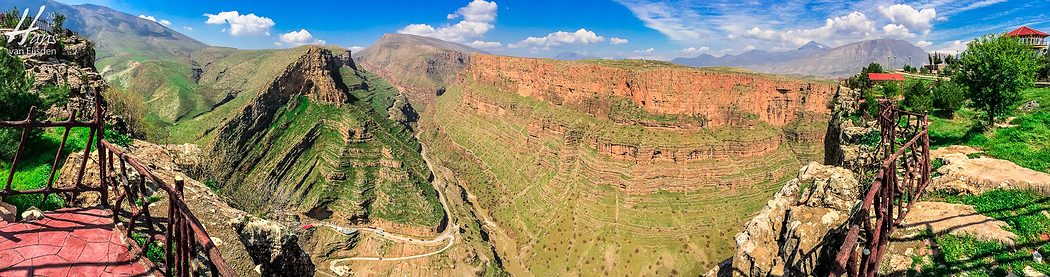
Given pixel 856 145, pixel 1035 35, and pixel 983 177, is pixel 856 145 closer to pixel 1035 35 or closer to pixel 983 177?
pixel 983 177

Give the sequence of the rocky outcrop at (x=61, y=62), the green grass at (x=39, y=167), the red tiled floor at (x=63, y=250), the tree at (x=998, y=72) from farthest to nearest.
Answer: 1. the rocky outcrop at (x=61, y=62)
2. the tree at (x=998, y=72)
3. the green grass at (x=39, y=167)
4. the red tiled floor at (x=63, y=250)

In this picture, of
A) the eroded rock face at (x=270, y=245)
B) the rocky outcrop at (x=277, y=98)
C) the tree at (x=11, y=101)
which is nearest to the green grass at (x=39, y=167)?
the tree at (x=11, y=101)

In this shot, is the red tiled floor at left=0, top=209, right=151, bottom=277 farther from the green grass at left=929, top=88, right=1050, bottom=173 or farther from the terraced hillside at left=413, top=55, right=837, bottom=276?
the terraced hillside at left=413, top=55, right=837, bottom=276

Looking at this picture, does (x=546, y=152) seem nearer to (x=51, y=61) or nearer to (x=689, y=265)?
(x=689, y=265)

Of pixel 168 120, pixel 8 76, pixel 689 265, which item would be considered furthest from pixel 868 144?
pixel 168 120

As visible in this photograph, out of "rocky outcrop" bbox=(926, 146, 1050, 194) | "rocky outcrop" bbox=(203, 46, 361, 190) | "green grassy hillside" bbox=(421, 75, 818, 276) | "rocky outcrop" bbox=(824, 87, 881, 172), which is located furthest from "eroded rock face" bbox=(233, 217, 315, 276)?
"green grassy hillside" bbox=(421, 75, 818, 276)

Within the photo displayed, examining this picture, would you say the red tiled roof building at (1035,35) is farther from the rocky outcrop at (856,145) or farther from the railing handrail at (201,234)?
the railing handrail at (201,234)
